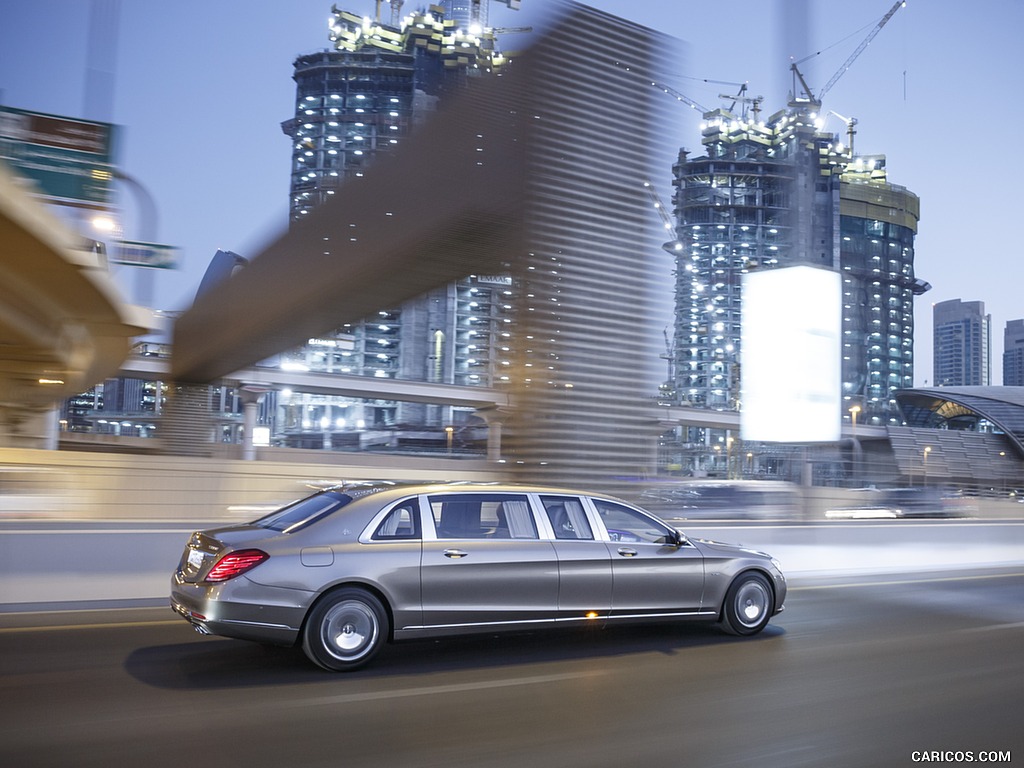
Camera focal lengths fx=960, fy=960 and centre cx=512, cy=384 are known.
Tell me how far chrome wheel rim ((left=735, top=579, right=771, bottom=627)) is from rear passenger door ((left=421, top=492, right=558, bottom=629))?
6.74 feet

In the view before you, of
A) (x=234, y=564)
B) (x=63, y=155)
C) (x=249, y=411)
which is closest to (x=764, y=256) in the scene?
(x=249, y=411)

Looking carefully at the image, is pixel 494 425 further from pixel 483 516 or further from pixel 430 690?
pixel 430 690

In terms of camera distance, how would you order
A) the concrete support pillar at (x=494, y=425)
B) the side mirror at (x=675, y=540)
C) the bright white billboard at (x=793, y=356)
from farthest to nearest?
the concrete support pillar at (x=494, y=425), the bright white billboard at (x=793, y=356), the side mirror at (x=675, y=540)

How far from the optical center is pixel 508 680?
7.11 metres

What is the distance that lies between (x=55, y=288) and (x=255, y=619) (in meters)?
20.6

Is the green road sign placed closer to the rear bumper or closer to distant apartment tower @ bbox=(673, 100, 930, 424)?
the rear bumper

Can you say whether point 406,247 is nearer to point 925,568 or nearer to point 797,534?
point 797,534

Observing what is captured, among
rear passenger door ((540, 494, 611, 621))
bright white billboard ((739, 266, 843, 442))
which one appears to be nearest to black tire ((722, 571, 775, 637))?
rear passenger door ((540, 494, 611, 621))

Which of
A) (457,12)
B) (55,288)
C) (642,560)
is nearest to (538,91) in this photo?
(642,560)

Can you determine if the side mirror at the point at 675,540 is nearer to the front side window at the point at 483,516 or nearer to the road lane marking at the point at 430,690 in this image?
the front side window at the point at 483,516

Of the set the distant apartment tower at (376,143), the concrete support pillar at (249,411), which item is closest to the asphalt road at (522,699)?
the concrete support pillar at (249,411)

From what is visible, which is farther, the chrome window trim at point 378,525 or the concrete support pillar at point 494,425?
the concrete support pillar at point 494,425

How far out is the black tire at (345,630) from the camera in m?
7.09

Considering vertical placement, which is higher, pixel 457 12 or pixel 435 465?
pixel 457 12
